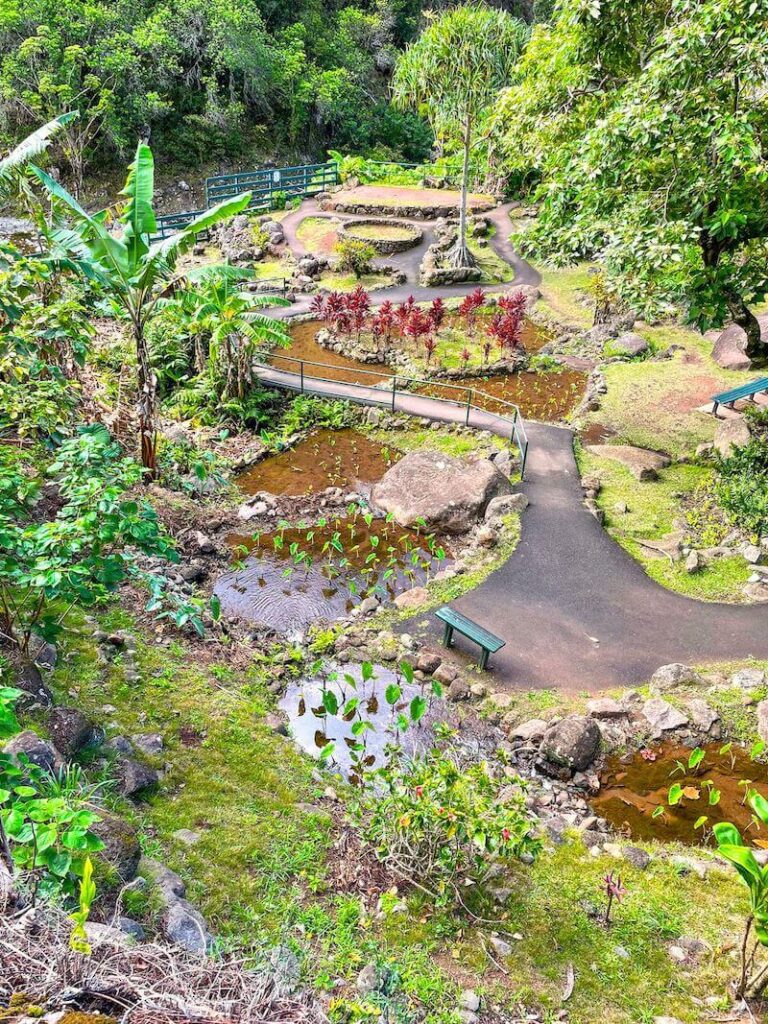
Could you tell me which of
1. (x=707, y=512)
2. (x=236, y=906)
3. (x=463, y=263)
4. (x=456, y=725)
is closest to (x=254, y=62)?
(x=463, y=263)

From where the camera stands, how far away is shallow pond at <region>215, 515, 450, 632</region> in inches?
367

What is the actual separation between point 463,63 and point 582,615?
18.7 m

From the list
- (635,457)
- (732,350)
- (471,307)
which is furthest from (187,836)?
(732,350)

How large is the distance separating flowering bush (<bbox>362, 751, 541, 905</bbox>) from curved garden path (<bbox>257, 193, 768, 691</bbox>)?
326 centimetres

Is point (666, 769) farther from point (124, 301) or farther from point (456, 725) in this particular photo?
point (124, 301)

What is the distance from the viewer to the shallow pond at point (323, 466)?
12.4m

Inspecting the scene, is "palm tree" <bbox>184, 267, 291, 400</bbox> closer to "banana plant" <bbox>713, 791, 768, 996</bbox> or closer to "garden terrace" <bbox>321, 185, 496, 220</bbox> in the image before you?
"banana plant" <bbox>713, 791, 768, 996</bbox>

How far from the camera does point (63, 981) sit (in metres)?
2.33

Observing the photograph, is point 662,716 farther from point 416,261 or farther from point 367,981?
point 416,261

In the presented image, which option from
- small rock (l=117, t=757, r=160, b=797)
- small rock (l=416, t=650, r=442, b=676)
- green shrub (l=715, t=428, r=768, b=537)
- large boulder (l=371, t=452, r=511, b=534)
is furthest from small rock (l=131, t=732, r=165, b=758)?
green shrub (l=715, t=428, r=768, b=537)

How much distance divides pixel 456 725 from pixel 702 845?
2621 mm

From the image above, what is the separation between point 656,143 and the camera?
883 cm

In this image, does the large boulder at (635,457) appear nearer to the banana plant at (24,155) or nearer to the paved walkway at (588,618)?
the paved walkway at (588,618)

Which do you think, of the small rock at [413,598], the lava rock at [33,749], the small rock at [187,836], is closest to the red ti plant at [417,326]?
the small rock at [413,598]
